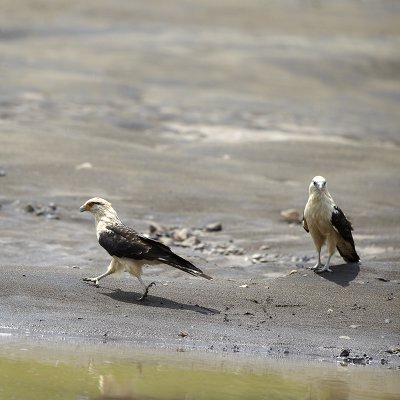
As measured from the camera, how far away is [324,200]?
1132cm

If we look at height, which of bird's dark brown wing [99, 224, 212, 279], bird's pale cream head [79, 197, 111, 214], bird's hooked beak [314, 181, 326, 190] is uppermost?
bird's hooked beak [314, 181, 326, 190]

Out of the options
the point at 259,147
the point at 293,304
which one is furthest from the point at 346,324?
the point at 259,147

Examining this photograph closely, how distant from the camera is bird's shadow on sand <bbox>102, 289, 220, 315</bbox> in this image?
10102 mm

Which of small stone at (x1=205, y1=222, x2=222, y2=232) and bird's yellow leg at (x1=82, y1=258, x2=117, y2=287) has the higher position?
small stone at (x1=205, y1=222, x2=222, y2=232)

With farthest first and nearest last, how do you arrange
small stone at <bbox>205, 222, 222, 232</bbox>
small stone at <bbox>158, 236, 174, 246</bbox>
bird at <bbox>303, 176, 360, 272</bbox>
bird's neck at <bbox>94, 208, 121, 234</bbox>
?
small stone at <bbox>205, 222, 222, 232</bbox> → small stone at <bbox>158, 236, 174, 246</bbox> → bird at <bbox>303, 176, 360, 272</bbox> → bird's neck at <bbox>94, 208, 121, 234</bbox>

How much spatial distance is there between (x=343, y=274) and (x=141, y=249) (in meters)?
2.50

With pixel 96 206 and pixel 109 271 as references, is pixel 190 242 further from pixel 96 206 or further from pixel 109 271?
pixel 109 271

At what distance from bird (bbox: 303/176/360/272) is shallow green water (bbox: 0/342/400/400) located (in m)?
2.49

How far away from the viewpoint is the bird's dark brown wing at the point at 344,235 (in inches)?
442

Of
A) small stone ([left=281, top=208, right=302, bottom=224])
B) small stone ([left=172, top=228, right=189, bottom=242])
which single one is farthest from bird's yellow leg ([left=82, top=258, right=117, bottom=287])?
small stone ([left=281, top=208, right=302, bottom=224])

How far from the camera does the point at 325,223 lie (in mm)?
11234

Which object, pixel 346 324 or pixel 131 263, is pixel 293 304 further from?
pixel 131 263

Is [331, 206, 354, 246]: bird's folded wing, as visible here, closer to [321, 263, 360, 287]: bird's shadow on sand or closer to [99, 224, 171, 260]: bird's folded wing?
[321, 263, 360, 287]: bird's shadow on sand

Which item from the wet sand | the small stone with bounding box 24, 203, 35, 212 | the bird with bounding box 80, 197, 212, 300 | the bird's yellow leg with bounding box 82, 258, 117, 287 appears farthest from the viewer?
the small stone with bounding box 24, 203, 35, 212
